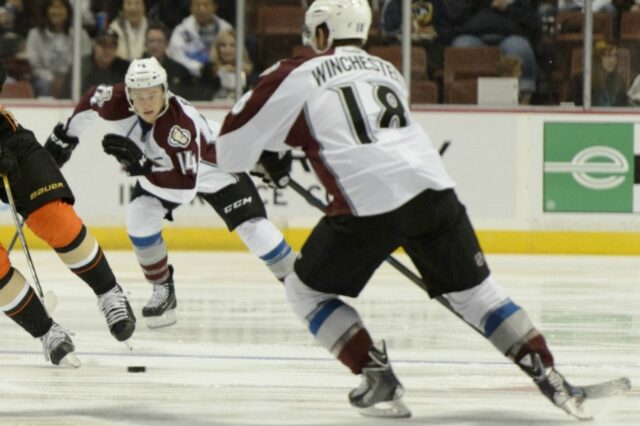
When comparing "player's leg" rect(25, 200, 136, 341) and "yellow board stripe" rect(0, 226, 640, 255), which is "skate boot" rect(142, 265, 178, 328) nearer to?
"player's leg" rect(25, 200, 136, 341)

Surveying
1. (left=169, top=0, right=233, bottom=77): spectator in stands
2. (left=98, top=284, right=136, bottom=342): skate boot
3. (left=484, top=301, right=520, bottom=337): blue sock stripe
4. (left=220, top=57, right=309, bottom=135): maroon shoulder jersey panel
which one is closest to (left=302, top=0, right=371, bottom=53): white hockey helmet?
(left=220, top=57, right=309, bottom=135): maroon shoulder jersey panel

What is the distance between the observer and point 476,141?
33.2 ft

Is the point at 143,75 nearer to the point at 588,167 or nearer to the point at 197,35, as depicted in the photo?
the point at 197,35

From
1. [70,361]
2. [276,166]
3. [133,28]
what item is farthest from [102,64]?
[276,166]

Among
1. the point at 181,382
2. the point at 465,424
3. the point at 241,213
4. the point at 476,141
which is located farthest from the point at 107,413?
the point at 476,141

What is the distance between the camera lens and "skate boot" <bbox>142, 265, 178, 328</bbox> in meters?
6.58

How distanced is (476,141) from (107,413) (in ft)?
19.5

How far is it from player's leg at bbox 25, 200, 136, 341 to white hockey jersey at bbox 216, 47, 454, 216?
125 centimetres

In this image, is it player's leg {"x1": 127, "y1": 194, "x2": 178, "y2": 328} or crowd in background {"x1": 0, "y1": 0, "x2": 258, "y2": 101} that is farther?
crowd in background {"x1": 0, "y1": 0, "x2": 258, "y2": 101}

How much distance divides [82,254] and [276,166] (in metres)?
1.20

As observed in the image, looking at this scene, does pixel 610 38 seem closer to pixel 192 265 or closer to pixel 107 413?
pixel 192 265

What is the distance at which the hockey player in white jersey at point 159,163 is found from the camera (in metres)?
6.26

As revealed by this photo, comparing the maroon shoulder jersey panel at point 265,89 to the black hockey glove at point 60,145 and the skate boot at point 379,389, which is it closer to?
the skate boot at point 379,389

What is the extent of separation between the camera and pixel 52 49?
408 inches
